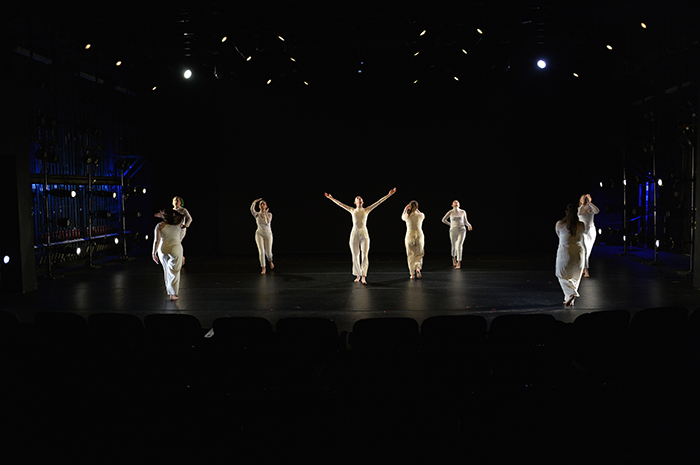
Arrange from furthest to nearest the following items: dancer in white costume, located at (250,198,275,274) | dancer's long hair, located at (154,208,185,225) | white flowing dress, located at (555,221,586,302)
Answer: dancer in white costume, located at (250,198,275,274) < dancer's long hair, located at (154,208,185,225) < white flowing dress, located at (555,221,586,302)

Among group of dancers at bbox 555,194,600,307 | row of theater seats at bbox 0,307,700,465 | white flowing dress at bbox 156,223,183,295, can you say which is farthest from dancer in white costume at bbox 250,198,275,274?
row of theater seats at bbox 0,307,700,465

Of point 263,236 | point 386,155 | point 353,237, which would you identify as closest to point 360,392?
point 353,237

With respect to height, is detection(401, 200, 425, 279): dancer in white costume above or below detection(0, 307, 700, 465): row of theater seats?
above

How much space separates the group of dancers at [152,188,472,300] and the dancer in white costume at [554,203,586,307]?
9.97 feet

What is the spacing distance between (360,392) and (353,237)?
7625mm

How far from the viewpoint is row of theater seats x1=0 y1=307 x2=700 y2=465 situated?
311 centimetres

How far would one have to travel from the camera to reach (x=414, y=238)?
11.1 metres

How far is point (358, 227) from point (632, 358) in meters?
7.20

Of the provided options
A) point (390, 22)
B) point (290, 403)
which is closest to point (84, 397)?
point (290, 403)

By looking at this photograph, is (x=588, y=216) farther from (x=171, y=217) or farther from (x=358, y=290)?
(x=171, y=217)

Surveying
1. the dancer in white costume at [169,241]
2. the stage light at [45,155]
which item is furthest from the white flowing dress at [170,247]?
the stage light at [45,155]

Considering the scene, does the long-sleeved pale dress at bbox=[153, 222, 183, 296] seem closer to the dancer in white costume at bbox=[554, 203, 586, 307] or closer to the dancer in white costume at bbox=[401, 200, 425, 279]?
the dancer in white costume at bbox=[401, 200, 425, 279]

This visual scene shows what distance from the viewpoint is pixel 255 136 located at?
1611 centimetres

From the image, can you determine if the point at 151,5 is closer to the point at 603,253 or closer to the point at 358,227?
the point at 358,227
